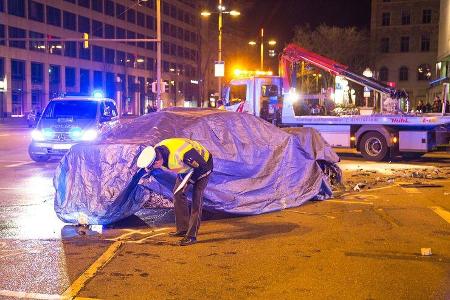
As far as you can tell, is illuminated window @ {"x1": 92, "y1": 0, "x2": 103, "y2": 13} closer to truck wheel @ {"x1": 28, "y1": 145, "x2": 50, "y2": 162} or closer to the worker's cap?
truck wheel @ {"x1": 28, "y1": 145, "x2": 50, "y2": 162}

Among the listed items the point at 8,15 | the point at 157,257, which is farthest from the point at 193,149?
the point at 8,15

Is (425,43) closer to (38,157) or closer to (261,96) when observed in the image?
(261,96)

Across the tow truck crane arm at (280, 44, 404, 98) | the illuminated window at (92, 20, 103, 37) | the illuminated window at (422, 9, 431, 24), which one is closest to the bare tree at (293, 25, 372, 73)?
the illuminated window at (422, 9, 431, 24)

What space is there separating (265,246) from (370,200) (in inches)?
162

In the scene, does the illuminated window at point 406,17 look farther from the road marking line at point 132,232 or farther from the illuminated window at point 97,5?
the road marking line at point 132,232

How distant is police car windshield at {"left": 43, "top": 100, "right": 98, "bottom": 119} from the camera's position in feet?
56.2

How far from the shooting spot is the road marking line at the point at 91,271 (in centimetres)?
516

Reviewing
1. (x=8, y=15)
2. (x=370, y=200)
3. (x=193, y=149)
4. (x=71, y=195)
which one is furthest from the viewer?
(x=8, y=15)

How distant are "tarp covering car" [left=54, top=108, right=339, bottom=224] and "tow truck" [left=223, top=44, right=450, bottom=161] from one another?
24.2 feet

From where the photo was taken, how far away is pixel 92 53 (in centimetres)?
7044

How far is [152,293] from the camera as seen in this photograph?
5.14m

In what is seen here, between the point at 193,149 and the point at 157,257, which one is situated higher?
the point at 193,149

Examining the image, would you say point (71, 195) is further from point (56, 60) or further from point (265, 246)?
point (56, 60)

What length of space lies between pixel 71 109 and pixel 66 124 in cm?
112
